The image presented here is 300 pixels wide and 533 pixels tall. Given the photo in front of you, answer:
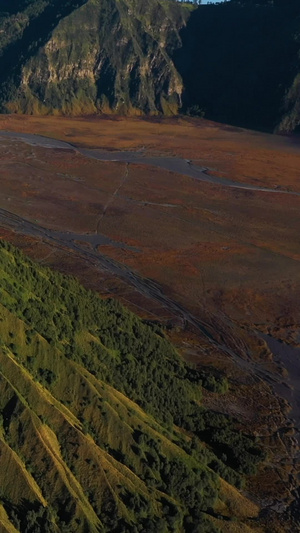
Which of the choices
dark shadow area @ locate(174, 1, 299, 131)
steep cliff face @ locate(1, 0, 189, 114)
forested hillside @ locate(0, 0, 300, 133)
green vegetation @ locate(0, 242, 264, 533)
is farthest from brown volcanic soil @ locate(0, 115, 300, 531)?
steep cliff face @ locate(1, 0, 189, 114)

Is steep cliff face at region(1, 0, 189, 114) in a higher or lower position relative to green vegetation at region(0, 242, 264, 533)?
higher

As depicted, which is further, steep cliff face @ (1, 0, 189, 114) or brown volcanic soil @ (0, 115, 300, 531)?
steep cliff face @ (1, 0, 189, 114)

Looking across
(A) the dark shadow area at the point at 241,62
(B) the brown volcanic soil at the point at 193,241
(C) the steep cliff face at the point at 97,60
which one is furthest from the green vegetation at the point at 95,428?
(C) the steep cliff face at the point at 97,60

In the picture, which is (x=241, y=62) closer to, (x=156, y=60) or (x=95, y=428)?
(x=156, y=60)

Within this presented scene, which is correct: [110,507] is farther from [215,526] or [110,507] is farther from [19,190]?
[19,190]

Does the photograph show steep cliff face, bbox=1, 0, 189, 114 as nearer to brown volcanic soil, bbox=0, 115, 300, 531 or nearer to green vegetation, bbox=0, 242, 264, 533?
brown volcanic soil, bbox=0, 115, 300, 531
